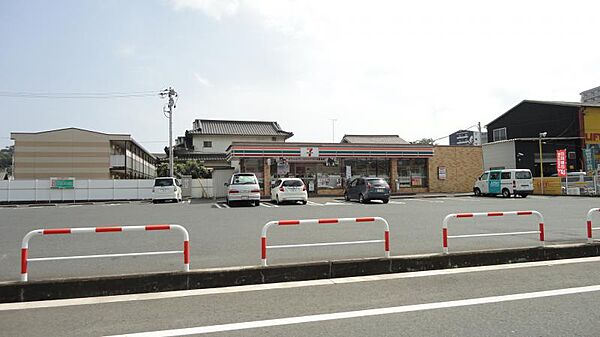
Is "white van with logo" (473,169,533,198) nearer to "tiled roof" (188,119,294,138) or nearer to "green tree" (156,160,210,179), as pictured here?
"tiled roof" (188,119,294,138)

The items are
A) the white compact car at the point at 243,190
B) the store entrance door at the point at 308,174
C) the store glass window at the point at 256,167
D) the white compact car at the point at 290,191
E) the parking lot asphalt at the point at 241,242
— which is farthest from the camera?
the store entrance door at the point at 308,174

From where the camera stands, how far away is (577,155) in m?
38.9

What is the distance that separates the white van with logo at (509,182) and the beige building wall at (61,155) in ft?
113

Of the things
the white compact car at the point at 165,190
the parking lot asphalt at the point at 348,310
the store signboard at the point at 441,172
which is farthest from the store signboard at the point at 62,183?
the store signboard at the point at 441,172

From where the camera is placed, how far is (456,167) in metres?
33.2

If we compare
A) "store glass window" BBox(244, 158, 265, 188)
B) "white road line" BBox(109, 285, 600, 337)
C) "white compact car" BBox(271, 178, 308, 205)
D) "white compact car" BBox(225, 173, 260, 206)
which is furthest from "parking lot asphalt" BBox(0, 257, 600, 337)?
"store glass window" BBox(244, 158, 265, 188)

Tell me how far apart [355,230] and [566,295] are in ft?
19.5

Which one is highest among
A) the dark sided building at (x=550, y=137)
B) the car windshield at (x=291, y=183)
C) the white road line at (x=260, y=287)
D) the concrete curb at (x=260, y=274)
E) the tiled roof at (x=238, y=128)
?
the tiled roof at (x=238, y=128)

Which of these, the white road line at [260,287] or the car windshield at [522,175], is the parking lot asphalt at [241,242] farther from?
the car windshield at [522,175]

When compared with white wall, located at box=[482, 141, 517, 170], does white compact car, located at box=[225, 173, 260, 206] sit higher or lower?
lower

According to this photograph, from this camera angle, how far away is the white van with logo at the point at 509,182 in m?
25.8

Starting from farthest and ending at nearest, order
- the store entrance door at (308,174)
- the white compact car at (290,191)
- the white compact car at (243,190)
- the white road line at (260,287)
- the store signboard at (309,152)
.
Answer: the store entrance door at (308,174) < the store signboard at (309,152) < the white compact car at (290,191) < the white compact car at (243,190) < the white road line at (260,287)

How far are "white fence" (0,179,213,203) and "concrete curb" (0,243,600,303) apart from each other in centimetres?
2670

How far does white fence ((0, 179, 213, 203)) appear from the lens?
29.2 m
